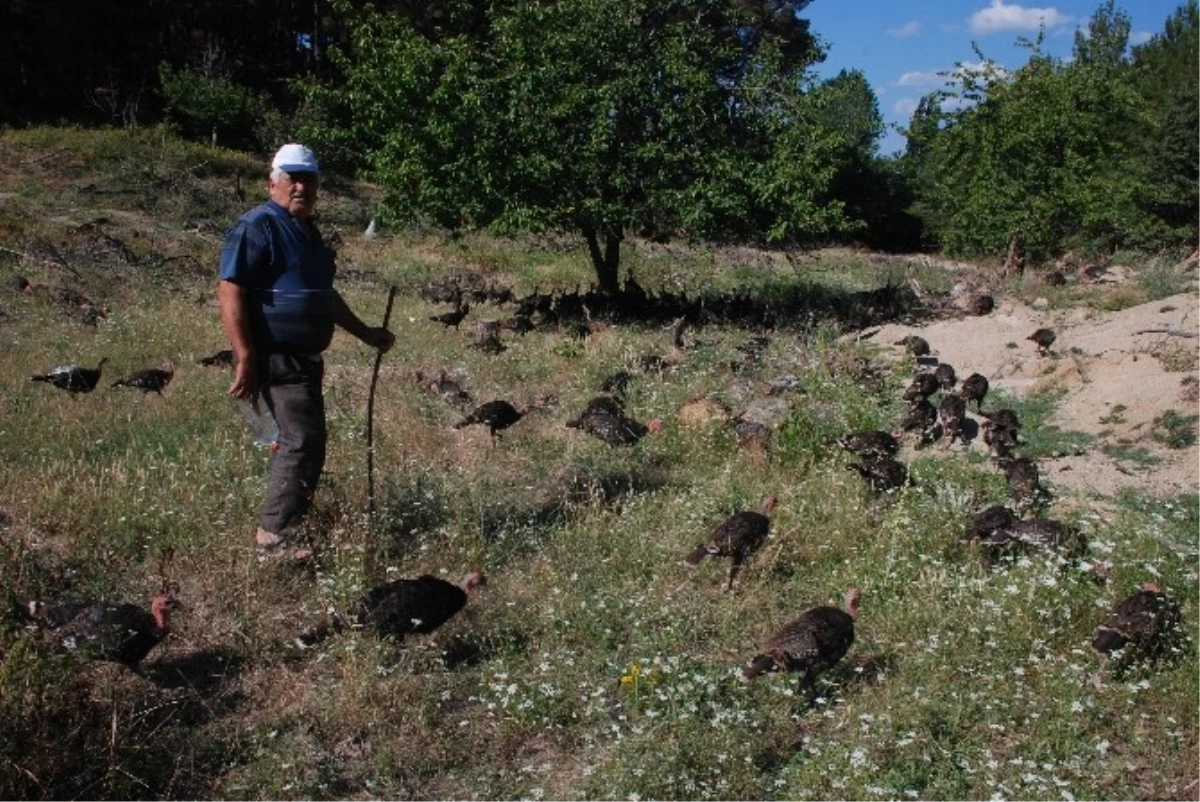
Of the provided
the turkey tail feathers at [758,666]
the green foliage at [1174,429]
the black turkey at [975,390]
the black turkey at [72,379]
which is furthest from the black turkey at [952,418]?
the black turkey at [72,379]

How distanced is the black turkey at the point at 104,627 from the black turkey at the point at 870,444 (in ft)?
16.3

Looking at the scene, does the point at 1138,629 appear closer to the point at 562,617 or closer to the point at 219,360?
the point at 562,617

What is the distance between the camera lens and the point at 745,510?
691 cm

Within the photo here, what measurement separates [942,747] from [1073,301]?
39.1 feet

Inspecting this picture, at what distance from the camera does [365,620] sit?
4.96 m

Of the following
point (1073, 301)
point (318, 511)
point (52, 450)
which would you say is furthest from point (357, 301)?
point (1073, 301)

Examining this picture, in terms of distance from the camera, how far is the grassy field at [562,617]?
4.19m

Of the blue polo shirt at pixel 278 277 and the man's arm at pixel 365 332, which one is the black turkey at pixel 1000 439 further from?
the blue polo shirt at pixel 278 277

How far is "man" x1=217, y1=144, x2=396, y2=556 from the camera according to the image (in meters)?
5.33

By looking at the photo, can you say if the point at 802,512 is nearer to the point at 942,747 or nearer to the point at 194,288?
the point at 942,747

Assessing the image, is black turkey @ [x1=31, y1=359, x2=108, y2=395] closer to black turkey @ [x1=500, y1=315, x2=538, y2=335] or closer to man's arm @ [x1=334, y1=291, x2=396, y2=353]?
man's arm @ [x1=334, y1=291, x2=396, y2=353]

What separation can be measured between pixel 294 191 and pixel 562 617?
257 centimetres

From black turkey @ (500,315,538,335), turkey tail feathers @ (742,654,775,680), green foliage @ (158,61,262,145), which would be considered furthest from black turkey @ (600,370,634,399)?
green foliage @ (158,61,262,145)

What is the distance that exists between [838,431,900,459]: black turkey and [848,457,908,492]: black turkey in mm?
509
